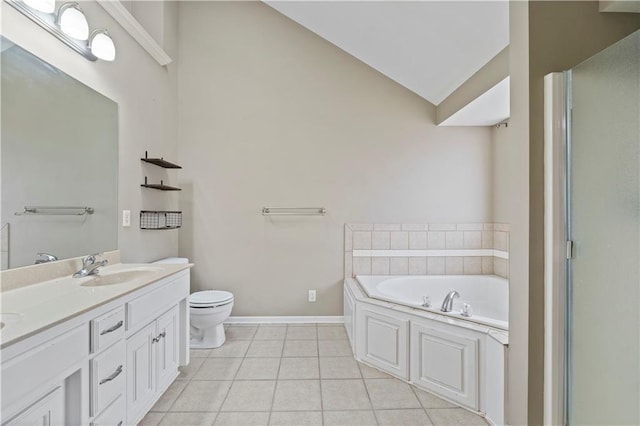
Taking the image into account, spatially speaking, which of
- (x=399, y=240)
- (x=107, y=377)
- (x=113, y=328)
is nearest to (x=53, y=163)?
(x=113, y=328)

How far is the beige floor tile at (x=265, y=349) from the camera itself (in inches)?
93.5

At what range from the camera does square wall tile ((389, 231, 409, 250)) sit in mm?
3049

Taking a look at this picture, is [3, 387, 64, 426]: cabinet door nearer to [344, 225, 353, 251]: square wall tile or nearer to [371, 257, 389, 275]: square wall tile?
[344, 225, 353, 251]: square wall tile

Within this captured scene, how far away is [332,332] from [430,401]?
1.17 metres

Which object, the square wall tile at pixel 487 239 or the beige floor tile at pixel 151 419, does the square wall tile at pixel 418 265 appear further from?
the beige floor tile at pixel 151 419

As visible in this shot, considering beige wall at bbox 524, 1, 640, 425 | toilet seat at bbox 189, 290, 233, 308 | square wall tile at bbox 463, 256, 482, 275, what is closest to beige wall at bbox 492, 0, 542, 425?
beige wall at bbox 524, 1, 640, 425

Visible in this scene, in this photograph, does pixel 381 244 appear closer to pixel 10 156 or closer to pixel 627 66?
pixel 627 66

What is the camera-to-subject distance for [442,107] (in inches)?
114

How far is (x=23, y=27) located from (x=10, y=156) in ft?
2.10

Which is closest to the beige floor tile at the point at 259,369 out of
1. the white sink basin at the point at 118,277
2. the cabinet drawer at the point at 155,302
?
the cabinet drawer at the point at 155,302

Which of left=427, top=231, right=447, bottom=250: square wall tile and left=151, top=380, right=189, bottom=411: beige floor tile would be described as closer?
left=151, top=380, right=189, bottom=411: beige floor tile

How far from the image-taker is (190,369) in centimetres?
216

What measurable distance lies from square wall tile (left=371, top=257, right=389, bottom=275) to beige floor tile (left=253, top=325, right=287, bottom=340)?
42.1 inches

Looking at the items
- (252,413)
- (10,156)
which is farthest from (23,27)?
(252,413)
